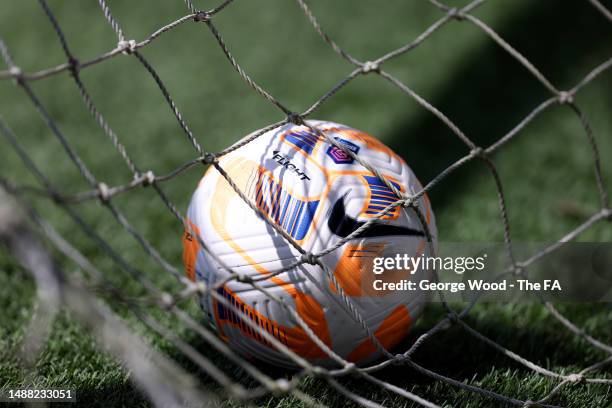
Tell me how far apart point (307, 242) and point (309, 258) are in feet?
0.18

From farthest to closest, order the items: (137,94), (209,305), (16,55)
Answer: (16,55) → (137,94) → (209,305)

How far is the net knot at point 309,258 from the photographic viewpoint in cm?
172

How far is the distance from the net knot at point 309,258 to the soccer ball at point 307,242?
0.14 feet

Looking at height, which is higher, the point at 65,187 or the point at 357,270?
the point at 65,187

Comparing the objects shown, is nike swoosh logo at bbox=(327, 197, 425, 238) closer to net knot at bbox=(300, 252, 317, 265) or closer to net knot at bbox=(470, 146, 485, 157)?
net knot at bbox=(300, 252, 317, 265)

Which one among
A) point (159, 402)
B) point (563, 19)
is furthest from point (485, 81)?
point (159, 402)

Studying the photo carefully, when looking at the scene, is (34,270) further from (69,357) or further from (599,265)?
(599,265)

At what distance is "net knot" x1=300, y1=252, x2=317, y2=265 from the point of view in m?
1.72

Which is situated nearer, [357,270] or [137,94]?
[357,270]

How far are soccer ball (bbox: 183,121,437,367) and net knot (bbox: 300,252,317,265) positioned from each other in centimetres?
4

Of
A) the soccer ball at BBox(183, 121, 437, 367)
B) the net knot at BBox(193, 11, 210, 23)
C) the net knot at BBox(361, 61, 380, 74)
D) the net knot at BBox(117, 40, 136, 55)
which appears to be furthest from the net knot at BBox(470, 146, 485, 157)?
the net knot at BBox(117, 40, 136, 55)

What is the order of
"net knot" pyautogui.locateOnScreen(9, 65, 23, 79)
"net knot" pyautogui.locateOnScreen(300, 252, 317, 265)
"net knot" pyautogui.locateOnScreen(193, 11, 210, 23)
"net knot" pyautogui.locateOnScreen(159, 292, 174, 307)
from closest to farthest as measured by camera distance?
1. "net knot" pyautogui.locateOnScreen(159, 292, 174, 307)
2. "net knot" pyautogui.locateOnScreen(9, 65, 23, 79)
3. "net knot" pyautogui.locateOnScreen(300, 252, 317, 265)
4. "net knot" pyautogui.locateOnScreen(193, 11, 210, 23)

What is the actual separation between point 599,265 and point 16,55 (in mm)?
3158

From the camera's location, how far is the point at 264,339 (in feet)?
6.01
